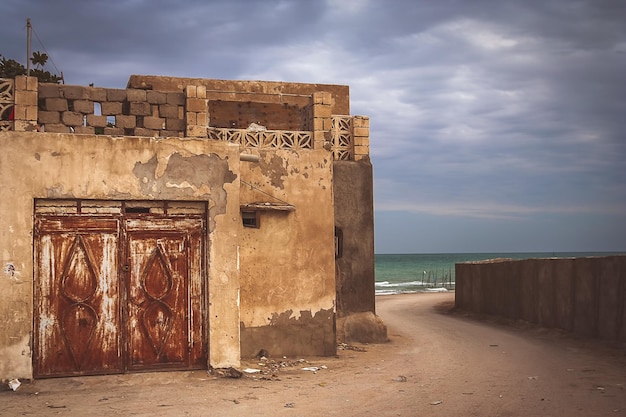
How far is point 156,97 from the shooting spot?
37.8 ft

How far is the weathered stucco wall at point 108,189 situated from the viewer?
988cm

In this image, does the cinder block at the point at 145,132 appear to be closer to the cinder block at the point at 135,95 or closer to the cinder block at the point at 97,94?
the cinder block at the point at 135,95

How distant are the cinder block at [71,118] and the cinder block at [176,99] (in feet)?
4.96

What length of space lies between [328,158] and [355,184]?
2212 mm

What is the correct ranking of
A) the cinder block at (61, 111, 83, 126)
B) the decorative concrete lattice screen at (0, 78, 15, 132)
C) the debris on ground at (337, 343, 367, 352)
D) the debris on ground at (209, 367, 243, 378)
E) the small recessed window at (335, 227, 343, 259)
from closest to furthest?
the debris on ground at (209, 367, 243, 378) → the decorative concrete lattice screen at (0, 78, 15, 132) → the cinder block at (61, 111, 83, 126) → the debris on ground at (337, 343, 367, 352) → the small recessed window at (335, 227, 343, 259)

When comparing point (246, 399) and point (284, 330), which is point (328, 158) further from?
point (246, 399)

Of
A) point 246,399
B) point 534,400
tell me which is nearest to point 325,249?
point 246,399

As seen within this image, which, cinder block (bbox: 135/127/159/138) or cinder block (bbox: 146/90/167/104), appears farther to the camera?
cinder block (bbox: 146/90/167/104)

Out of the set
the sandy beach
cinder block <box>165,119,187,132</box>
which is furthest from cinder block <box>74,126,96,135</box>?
the sandy beach

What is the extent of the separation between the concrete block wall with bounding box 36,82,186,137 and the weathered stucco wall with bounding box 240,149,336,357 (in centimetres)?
180

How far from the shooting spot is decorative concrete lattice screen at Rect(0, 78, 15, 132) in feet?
34.9

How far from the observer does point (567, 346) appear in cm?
1396

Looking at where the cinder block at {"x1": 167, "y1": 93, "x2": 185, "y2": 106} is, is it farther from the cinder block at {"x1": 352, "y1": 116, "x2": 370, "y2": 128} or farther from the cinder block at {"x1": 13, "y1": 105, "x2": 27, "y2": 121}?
the cinder block at {"x1": 352, "y1": 116, "x2": 370, "y2": 128}

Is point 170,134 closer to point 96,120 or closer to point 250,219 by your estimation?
point 96,120
